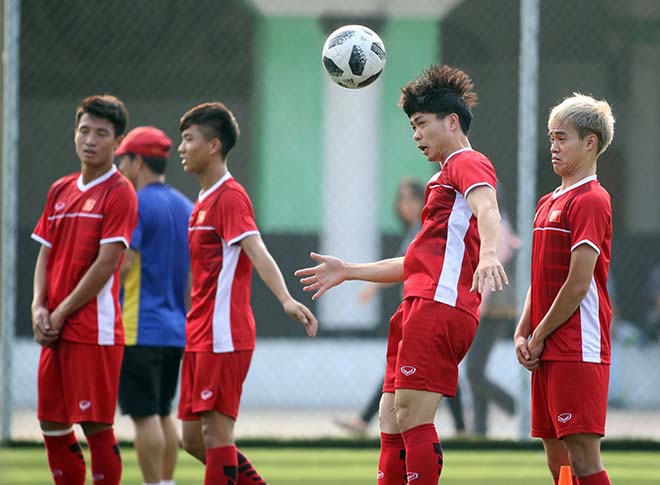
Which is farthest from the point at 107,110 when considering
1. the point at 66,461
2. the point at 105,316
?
the point at 66,461

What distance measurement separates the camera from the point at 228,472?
5.23m

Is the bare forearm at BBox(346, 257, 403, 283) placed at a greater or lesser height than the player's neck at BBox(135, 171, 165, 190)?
lesser

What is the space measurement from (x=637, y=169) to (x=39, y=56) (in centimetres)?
600

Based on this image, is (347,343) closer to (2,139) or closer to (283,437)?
(283,437)

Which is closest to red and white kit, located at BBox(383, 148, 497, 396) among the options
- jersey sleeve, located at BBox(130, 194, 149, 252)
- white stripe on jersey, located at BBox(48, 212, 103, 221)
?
white stripe on jersey, located at BBox(48, 212, 103, 221)

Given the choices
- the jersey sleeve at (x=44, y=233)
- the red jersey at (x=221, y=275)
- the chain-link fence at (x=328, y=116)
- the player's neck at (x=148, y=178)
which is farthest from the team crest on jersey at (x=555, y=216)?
the chain-link fence at (x=328, y=116)

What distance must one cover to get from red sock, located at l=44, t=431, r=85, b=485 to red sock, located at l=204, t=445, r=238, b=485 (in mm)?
602

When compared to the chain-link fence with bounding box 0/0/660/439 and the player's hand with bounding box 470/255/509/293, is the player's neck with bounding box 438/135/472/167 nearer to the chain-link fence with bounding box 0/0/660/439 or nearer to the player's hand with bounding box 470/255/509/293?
the player's hand with bounding box 470/255/509/293

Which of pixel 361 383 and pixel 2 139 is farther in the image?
pixel 361 383

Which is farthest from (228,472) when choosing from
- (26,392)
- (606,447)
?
(26,392)

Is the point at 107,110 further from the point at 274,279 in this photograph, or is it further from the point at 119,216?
the point at 274,279

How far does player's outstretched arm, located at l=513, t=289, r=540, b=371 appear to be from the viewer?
15.6ft

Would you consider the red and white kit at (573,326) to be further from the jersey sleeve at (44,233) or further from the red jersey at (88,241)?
the jersey sleeve at (44,233)

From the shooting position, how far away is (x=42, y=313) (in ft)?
17.7
